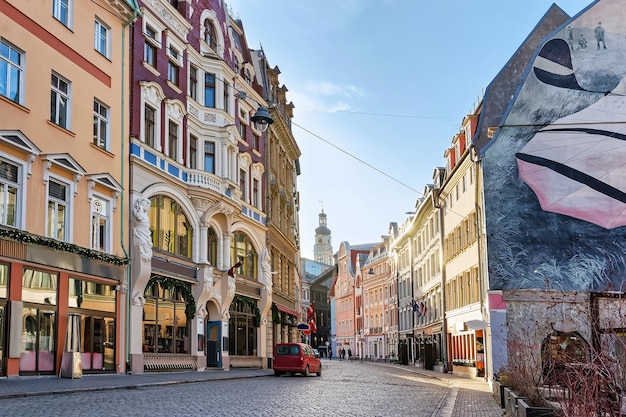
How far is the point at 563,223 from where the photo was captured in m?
Answer: 35.0

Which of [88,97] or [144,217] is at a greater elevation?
[88,97]

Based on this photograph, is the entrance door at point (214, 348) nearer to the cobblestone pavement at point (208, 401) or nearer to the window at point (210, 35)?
the cobblestone pavement at point (208, 401)

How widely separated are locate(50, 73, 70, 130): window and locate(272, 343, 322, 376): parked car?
49.1 feet

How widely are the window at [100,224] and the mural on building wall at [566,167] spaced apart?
17.1 metres

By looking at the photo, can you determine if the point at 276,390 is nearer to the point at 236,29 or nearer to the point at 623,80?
the point at 623,80

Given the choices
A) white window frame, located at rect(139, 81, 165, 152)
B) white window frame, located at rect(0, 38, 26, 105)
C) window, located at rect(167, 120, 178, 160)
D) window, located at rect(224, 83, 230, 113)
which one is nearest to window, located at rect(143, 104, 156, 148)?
white window frame, located at rect(139, 81, 165, 152)

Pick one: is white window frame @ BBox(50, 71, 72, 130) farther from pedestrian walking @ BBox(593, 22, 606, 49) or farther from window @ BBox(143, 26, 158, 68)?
pedestrian walking @ BBox(593, 22, 606, 49)

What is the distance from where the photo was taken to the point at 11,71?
22.5 m

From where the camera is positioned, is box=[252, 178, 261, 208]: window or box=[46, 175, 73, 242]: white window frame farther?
box=[252, 178, 261, 208]: window

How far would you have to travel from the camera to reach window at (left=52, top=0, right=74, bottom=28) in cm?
2503

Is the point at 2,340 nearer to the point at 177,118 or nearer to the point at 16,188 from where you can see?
the point at 16,188

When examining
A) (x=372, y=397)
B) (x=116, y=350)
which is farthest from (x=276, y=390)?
(x=116, y=350)

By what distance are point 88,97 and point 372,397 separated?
46.1 ft

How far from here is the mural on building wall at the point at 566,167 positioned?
34.8m
